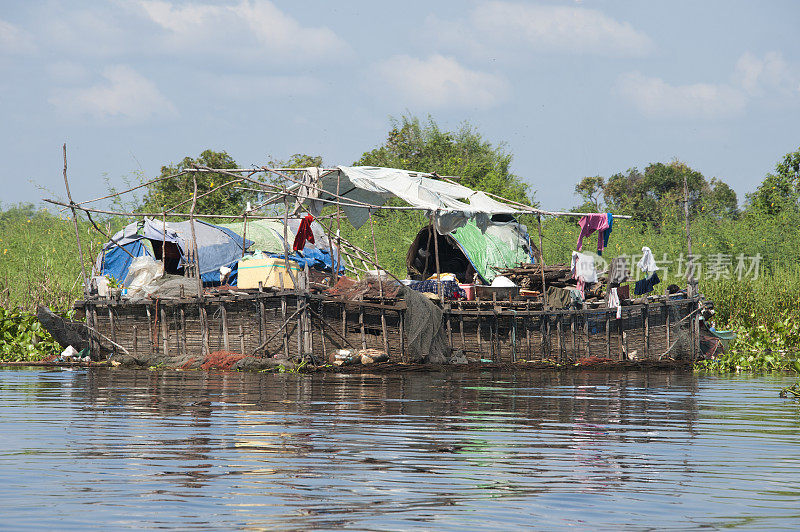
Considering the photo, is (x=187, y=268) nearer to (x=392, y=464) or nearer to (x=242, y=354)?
(x=242, y=354)

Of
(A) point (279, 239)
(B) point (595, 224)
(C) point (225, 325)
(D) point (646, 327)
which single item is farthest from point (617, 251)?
(C) point (225, 325)

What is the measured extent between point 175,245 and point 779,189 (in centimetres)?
2229

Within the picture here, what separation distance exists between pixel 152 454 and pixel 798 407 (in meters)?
8.51

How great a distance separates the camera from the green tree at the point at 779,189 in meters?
33.2

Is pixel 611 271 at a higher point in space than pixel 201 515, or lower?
higher

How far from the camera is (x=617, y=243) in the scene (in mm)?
35438

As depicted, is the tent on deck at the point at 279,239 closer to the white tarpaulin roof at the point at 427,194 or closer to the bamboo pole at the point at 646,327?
the white tarpaulin roof at the point at 427,194

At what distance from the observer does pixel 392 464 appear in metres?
6.93

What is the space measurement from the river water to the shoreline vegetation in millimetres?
9237

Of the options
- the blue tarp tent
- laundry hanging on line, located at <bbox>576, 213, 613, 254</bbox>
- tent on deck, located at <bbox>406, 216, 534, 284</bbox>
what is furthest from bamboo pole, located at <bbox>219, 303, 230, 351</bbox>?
laundry hanging on line, located at <bbox>576, 213, 613, 254</bbox>

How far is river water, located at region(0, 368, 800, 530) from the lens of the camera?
525cm

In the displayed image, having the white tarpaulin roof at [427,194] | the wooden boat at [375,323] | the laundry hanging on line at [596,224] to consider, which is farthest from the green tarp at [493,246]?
the laundry hanging on line at [596,224]

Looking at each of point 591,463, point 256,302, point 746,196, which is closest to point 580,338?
point 256,302

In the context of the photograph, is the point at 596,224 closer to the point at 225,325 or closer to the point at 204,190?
the point at 225,325
